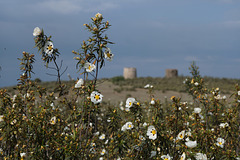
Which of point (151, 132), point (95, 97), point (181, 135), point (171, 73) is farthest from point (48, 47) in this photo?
point (171, 73)

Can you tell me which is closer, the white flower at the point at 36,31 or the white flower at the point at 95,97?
→ the white flower at the point at 95,97

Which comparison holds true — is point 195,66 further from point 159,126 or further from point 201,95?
point 159,126

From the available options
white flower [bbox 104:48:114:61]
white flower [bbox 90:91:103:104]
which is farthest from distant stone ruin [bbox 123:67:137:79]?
white flower [bbox 90:91:103:104]

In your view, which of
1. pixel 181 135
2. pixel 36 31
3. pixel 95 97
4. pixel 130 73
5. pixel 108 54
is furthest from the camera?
pixel 130 73

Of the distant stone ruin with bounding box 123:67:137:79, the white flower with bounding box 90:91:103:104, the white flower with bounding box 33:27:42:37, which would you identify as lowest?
the white flower with bounding box 90:91:103:104

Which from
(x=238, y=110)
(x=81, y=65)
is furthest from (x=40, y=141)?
(x=238, y=110)

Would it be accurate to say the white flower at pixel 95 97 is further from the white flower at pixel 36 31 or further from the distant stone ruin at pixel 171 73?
the distant stone ruin at pixel 171 73

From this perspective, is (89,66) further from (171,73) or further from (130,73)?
(171,73)

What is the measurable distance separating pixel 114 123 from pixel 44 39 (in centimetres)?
155

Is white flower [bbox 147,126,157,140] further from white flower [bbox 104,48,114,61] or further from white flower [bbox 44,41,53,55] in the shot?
white flower [bbox 44,41,53,55]

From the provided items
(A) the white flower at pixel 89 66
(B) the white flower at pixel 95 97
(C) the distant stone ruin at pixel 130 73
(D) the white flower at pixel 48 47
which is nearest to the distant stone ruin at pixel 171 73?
(C) the distant stone ruin at pixel 130 73

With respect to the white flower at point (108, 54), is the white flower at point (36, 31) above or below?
above

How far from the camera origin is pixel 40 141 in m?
3.71

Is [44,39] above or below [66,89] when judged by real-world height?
above
